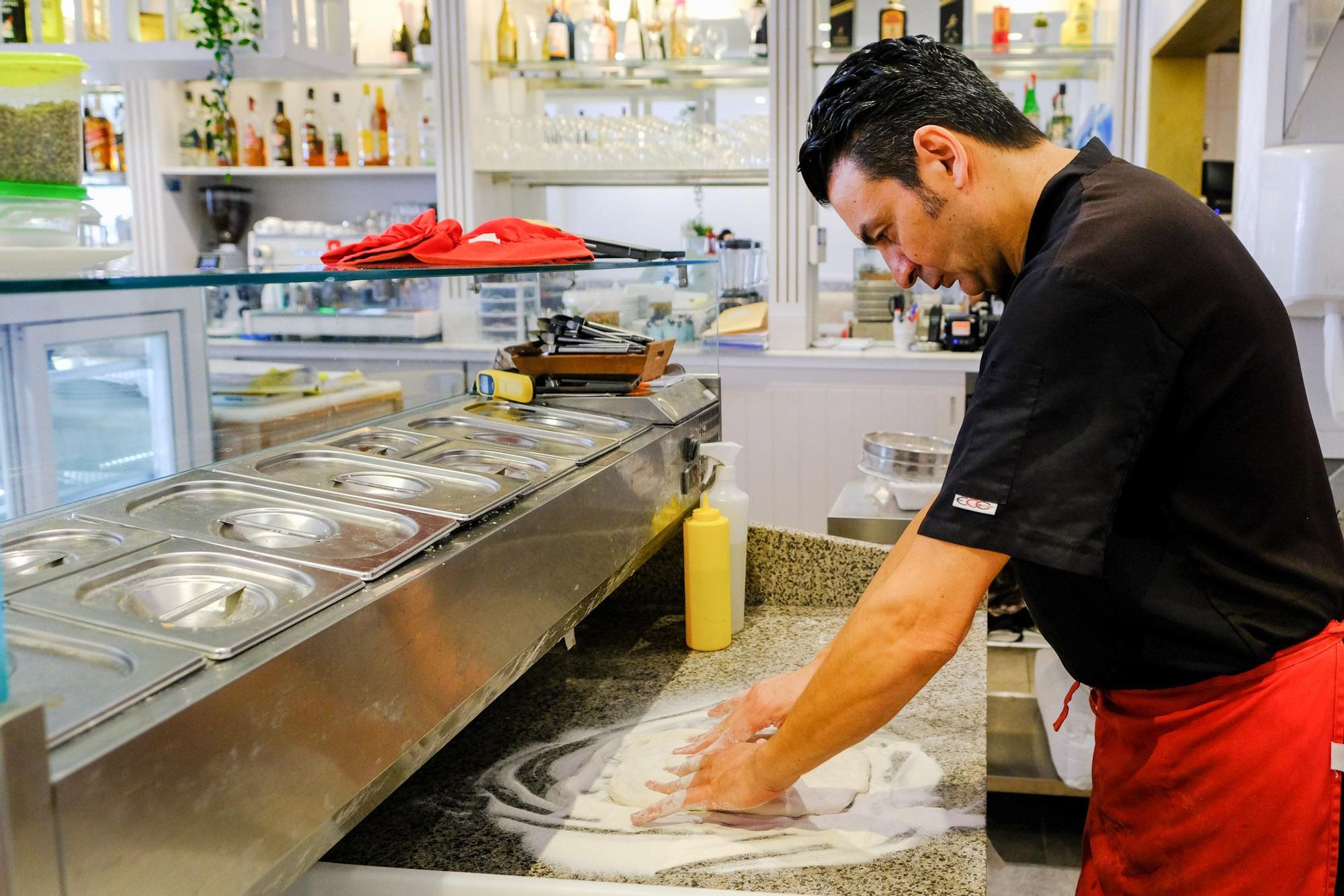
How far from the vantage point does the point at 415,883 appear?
3.72 ft

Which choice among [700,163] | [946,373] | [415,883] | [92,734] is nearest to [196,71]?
[700,163]

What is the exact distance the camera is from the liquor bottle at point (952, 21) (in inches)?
186

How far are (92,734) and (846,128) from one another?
0.95m

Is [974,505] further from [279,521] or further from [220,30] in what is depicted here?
[220,30]

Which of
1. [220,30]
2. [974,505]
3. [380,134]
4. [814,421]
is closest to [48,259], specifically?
[974,505]

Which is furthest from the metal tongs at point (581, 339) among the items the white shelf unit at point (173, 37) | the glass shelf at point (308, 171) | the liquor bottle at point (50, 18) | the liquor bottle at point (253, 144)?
the liquor bottle at point (253, 144)

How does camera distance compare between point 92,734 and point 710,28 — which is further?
point 710,28

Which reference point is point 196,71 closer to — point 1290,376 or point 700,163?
point 700,163

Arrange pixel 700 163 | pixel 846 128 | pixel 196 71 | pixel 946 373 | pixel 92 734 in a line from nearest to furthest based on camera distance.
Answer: pixel 92 734 < pixel 846 128 < pixel 196 71 < pixel 946 373 < pixel 700 163

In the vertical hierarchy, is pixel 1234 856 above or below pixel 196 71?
below

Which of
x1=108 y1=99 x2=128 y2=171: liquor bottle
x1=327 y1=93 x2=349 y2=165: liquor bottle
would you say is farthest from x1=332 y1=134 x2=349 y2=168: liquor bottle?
x1=108 y1=99 x2=128 y2=171: liquor bottle

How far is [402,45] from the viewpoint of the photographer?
207 inches

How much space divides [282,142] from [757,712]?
4.68 meters

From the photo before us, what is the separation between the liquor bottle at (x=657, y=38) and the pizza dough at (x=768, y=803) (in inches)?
158
